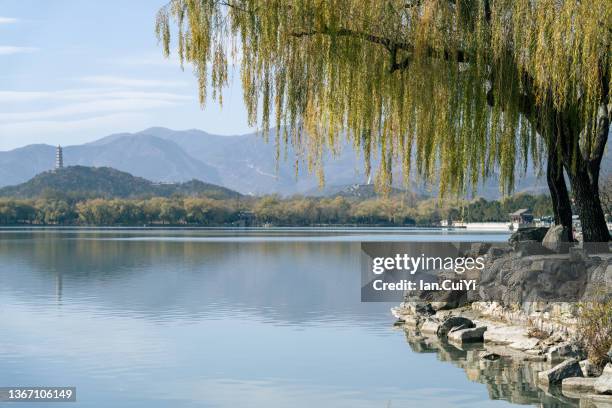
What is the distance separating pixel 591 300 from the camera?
536 inches

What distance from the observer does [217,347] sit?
1747 cm

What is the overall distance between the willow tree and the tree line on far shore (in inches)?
5066

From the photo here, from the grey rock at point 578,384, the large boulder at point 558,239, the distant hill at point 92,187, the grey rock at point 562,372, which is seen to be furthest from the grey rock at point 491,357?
the distant hill at point 92,187

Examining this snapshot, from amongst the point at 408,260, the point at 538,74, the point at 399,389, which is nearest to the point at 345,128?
the point at 538,74

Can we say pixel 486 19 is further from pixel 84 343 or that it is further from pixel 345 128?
pixel 84 343

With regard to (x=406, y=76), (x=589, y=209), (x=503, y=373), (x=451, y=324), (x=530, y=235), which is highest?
(x=406, y=76)

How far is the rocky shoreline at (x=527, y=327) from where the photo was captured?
12359 millimetres

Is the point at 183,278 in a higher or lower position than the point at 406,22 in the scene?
lower

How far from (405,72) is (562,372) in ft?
17.3

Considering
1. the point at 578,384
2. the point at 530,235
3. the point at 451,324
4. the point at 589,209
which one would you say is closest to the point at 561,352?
the point at 578,384

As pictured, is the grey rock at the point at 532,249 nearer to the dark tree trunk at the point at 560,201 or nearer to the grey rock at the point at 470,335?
the dark tree trunk at the point at 560,201

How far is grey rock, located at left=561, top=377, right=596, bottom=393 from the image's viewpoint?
39.4 feet

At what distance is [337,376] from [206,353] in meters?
3.28

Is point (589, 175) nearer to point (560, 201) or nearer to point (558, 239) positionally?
point (558, 239)
